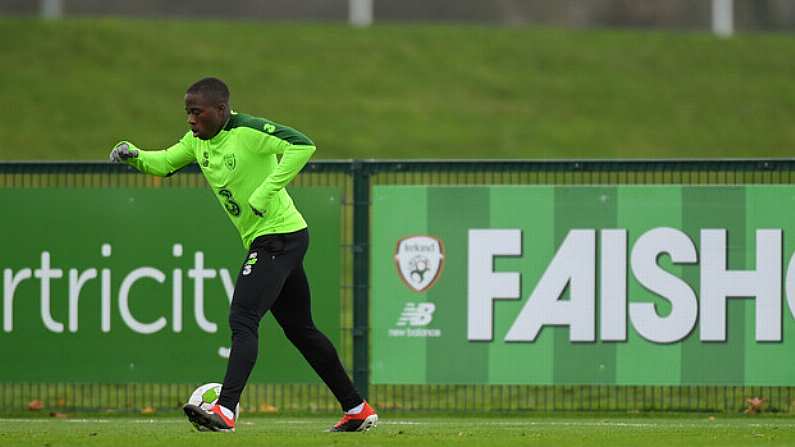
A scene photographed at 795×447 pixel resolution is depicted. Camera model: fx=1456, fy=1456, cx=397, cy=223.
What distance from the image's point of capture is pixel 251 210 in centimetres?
880

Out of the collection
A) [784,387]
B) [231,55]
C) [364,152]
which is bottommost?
[784,387]

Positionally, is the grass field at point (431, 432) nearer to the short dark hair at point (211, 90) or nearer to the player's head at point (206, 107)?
A: the player's head at point (206, 107)

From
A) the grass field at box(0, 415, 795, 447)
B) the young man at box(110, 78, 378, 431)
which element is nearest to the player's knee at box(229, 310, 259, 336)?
the young man at box(110, 78, 378, 431)

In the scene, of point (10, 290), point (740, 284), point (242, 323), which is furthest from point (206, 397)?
point (740, 284)

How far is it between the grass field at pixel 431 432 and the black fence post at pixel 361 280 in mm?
481

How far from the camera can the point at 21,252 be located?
1176 centimetres

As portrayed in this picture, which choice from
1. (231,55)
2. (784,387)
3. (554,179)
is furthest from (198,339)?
(231,55)

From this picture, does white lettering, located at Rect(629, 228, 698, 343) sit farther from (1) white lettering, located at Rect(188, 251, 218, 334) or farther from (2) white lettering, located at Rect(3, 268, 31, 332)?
(2) white lettering, located at Rect(3, 268, 31, 332)

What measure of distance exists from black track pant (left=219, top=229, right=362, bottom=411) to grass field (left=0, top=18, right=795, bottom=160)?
580 inches

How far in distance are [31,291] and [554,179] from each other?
14.1 ft

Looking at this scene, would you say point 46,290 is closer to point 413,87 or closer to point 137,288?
point 137,288

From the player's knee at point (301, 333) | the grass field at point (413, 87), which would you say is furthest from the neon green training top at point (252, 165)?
the grass field at point (413, 87)

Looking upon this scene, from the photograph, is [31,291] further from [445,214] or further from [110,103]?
[110,103]

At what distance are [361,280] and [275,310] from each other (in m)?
2.58
